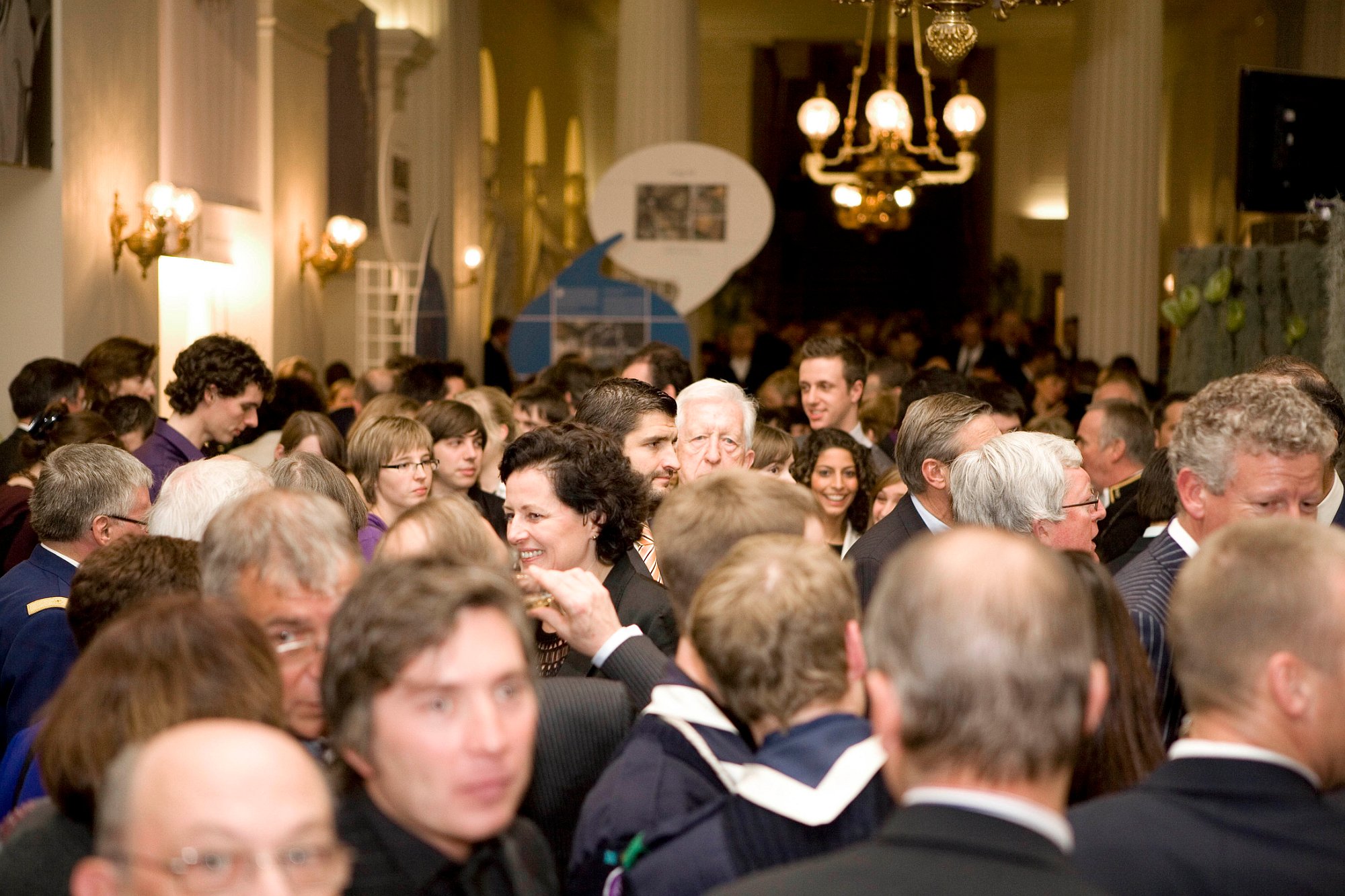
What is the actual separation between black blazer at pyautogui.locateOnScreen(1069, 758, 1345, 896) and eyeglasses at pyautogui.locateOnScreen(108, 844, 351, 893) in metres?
0.97

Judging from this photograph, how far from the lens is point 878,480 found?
231 inches

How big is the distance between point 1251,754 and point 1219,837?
0.12 metres

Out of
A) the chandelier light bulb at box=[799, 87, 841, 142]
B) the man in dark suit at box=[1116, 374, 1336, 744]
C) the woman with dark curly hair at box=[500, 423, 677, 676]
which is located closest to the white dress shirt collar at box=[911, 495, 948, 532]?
the man in dark suit at box=[1116, 374, 1336, 744]

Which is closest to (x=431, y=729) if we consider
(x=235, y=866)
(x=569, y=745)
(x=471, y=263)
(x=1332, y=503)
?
(x=235, y=866)

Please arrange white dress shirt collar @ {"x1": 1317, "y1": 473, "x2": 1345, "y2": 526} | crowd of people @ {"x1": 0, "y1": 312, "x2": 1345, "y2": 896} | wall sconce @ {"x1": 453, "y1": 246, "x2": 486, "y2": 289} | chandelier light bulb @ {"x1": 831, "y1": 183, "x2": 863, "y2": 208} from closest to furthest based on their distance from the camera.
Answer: crowd of people @ {"x1": 0, "y1": 312, "x2": 1345, "y2": 896} < white dress shirt collar @ {"x1": 1317, "y1": 473, "x2": 1345, "y2": 526} < chandelier light bulb @ {"x1": 831, "y1": 183, "x2": 863, "y2": 208} < wall sconce @ {"x1": 453, "y1": 246, "x2": 486, "y2": 289}

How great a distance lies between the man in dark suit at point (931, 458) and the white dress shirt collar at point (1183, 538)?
2.31ft

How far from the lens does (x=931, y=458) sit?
422 cm

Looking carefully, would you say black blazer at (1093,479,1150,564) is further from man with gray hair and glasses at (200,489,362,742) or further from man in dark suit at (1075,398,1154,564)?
man with gray hair and glasses at (200,489,362,742)

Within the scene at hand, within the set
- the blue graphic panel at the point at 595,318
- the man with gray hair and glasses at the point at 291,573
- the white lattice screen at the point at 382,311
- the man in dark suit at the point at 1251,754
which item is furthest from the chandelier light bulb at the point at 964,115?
the man in dark suit at the point at 1251,754

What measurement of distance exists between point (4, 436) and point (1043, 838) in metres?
9.04

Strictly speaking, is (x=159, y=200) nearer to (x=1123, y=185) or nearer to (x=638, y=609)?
(x=638, y=609)

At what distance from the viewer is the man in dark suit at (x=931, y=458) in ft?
13.6

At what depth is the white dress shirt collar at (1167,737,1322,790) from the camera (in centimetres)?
195

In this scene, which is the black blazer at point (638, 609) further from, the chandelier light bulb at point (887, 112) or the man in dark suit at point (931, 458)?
the chandelier light bulb at point (887, 112)
